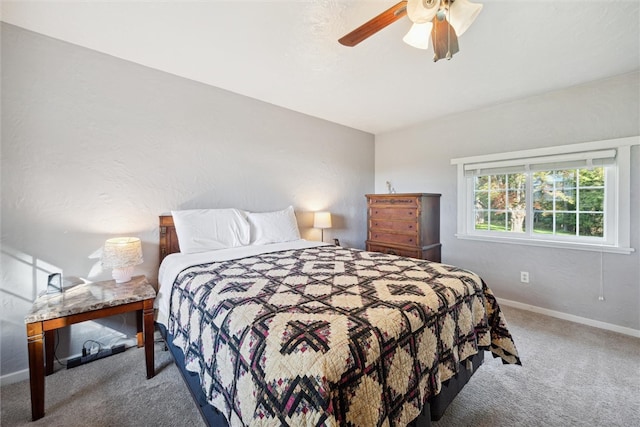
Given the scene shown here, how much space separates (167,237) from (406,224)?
2750 mm

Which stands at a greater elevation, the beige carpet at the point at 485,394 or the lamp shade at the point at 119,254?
the lamp shade at the point at 119,254

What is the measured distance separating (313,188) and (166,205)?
1842mm

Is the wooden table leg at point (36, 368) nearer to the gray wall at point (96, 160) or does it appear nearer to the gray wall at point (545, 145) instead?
the gray wall at point (96, 160)

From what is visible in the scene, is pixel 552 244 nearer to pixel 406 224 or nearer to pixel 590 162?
pixel 590 162

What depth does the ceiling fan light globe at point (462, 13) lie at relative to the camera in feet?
4.33

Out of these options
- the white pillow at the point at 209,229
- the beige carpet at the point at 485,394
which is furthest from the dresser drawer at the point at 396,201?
the white pillow at the point at 209,229

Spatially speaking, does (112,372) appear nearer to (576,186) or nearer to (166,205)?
(166,205)

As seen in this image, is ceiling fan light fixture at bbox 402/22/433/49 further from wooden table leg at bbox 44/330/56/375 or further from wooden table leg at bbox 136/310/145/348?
wooden table leg at bbox 44/330/56/375

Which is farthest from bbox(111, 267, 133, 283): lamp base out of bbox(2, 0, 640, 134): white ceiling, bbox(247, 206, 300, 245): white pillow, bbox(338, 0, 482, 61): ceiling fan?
bbox(338, 0, 482, 61): ceiling fan

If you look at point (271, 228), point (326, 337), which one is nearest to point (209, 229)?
point (271, 228)

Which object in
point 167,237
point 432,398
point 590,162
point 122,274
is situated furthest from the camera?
point 590,162

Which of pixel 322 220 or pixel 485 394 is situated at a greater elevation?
pixel 322 220

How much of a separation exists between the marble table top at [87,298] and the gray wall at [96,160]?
281 millimetres

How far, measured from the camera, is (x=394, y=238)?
3.59 metres
